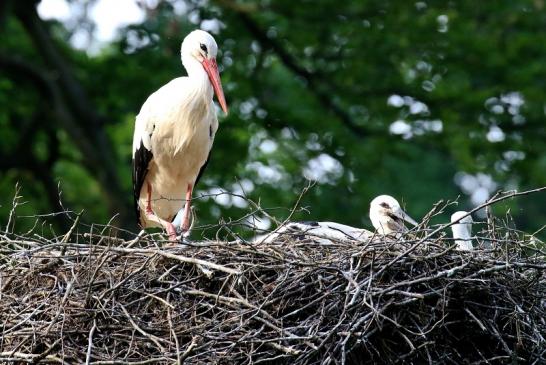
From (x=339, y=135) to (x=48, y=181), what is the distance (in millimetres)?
3707

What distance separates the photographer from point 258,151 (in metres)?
16.3

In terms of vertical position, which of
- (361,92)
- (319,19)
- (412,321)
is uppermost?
(412,321)

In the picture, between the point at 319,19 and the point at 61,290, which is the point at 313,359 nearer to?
the point at 61,290

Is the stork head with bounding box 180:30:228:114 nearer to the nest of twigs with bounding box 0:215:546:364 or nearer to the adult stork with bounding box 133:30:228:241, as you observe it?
the adult stork with bounding box 133:30:228:241

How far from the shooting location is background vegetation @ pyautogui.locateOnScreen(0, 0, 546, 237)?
14.7 metres

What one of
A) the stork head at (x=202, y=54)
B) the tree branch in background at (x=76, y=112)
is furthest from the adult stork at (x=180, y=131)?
the tree branch in background at (x=76, y=112)

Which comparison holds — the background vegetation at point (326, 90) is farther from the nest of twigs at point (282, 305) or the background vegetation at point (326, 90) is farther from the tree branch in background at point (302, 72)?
the nest of twigs at point (282, 305)

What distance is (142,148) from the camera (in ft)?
28.8

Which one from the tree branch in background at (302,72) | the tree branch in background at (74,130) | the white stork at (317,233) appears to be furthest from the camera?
the tree branch in background at (302,72)

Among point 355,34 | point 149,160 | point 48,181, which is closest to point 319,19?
→ point 355,34

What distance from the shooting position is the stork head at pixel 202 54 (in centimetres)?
845

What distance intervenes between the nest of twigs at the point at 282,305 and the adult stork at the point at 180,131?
171cm

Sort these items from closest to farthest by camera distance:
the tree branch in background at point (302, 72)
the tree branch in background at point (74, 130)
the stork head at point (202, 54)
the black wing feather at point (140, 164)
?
the stork head at point (202, 54)
the black wing feather at point (140, 164)
the tree branch in background at point (74, 130)
the tree branch in background at point (302, 72)

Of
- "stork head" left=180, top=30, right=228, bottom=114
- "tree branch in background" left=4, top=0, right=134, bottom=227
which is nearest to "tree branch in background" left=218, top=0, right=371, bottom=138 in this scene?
"tree branch in background" left=4, top=0, right=134, bottom=227
